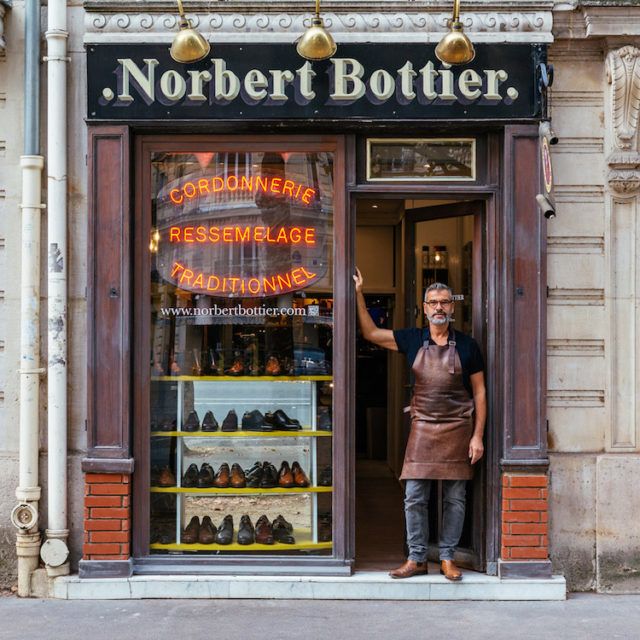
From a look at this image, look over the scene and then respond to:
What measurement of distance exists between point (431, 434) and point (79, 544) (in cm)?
271

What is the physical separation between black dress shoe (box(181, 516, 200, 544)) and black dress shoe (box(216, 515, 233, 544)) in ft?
0.53

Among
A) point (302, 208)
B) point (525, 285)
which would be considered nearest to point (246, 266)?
point (302, 208)

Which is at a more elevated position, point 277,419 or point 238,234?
point 238,234

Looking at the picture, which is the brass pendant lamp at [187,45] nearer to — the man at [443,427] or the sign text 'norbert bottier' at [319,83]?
the sign text 'norbert bottier' at [319,83]

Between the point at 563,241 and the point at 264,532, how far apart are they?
311 centimetres

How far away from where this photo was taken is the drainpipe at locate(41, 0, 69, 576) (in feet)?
20.1

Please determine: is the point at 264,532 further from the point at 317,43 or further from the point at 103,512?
the point at 317,43

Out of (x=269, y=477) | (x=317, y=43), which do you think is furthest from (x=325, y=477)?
(x=317, y=43)

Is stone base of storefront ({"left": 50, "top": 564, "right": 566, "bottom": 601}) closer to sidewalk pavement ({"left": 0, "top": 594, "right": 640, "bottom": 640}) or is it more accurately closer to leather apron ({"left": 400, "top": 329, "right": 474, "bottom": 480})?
sidewalk pavement ({"left": 0, "top": 594, "right": 640, "bottom": 640})

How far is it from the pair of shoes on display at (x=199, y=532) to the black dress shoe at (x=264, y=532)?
322 mm

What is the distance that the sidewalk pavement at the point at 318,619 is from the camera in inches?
212

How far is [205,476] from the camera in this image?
21.4ft

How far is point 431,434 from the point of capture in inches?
243

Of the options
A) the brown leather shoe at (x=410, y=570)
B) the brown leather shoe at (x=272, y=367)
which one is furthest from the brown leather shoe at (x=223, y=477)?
the brown leather shoe at (x=410, y=570)
